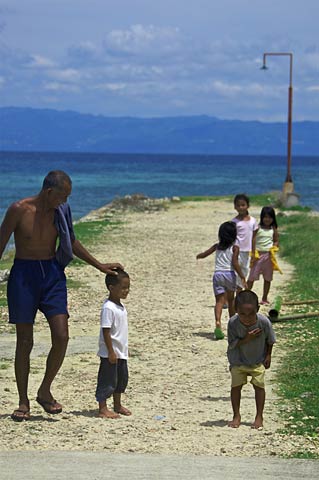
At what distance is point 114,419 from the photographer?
25.6 feet

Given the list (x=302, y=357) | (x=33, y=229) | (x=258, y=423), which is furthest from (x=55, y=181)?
(x=302, y=357)

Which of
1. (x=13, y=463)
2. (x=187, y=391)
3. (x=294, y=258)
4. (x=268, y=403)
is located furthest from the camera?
(x=294, y=258)

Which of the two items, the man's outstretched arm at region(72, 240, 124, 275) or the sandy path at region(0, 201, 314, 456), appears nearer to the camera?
the sandy path at region(0, 201, 314, 456)

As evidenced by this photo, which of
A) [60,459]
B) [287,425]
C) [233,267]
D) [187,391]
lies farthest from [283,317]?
[60,459]

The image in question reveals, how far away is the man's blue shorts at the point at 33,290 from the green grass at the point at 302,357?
188 centimetres

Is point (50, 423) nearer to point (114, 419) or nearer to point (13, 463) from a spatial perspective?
point (114, 419)

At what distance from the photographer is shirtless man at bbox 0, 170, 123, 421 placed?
7738 millimetres

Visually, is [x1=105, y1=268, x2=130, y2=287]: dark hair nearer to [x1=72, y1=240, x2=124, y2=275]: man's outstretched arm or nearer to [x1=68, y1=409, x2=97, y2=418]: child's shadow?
[x1=72, y1=240, x2=124, y2=275]: man's outstretched arm

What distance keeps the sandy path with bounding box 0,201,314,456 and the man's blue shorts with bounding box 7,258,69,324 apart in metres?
0.77

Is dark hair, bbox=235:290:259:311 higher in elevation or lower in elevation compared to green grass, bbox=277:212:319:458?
higher

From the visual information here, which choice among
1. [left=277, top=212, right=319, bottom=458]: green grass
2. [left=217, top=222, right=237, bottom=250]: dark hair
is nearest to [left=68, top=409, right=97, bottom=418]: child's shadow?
[left=277, top=212, right=319, bottom=458]: green grass

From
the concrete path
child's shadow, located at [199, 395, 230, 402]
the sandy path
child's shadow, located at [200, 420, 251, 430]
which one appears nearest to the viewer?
the concrete path

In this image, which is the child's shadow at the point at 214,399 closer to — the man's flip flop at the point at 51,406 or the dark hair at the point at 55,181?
the man's flip flop at the point at 51,406

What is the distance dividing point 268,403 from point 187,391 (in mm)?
812
